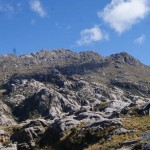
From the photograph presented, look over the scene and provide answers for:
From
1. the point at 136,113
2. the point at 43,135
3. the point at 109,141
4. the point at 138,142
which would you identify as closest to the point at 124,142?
the point at 138,142

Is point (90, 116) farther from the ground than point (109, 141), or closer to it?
farther from the ground

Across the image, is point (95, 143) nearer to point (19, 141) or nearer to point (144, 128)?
point (144, 128)

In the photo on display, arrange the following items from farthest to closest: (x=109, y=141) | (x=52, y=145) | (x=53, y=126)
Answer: (x=53, y=126), (x=52, y=145), (x=109, y=141)

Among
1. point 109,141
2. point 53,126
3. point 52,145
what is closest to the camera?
point 109,141

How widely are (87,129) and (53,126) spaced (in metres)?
11.2

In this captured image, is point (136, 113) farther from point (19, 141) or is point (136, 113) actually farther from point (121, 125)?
point (19, 141)

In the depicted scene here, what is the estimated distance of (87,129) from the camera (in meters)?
61.0

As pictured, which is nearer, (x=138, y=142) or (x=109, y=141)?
(x=138, y=142)

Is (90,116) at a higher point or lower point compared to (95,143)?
higher

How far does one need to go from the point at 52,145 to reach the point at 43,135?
556 centimetres

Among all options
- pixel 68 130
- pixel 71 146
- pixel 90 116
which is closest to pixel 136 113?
pixel 90 116

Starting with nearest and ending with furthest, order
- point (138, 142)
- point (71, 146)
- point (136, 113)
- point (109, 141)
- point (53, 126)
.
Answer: point (138, 142)
point (109, 141)
point (71, 146)
point (53, 126)
point (136, 113)

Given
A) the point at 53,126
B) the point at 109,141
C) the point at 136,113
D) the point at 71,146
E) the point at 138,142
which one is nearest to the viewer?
the point at 138,142

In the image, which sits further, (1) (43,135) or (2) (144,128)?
(1) (43,135)
